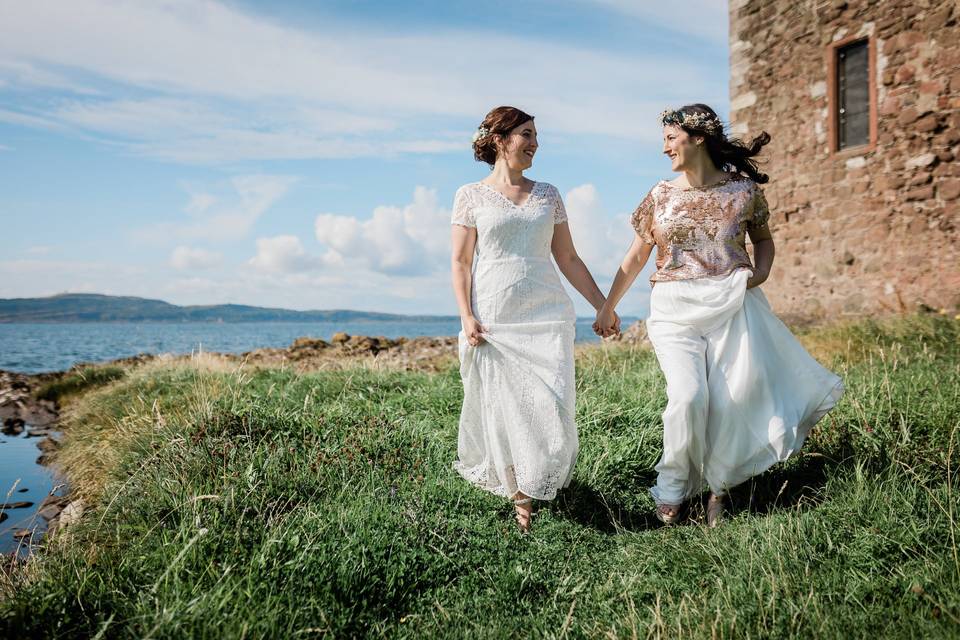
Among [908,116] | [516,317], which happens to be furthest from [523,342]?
[908,116]

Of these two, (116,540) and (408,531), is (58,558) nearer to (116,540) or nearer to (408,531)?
(116,540)

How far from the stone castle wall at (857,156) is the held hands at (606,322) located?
24.0ft

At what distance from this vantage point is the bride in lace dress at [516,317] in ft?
12.3

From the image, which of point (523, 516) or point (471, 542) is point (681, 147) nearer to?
point (523, 516)

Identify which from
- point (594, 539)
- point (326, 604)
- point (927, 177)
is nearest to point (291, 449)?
point (326, 604)

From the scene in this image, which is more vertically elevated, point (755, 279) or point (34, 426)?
point (755, 279)

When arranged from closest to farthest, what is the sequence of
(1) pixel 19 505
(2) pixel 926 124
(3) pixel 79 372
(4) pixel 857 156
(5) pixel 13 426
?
(1) pixel 19 505, (2) pixel 926 124, (5) pixel 13 426, (3) pixel 79 372, (4) pixel 857 156

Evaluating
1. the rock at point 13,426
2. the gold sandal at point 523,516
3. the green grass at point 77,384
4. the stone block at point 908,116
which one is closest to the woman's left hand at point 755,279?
the gold sandal at point 523,516

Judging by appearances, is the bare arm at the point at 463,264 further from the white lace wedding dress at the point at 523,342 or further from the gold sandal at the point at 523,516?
the gold sandal at the point at 523,516

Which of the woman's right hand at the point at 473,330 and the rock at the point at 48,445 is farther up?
the woman's right hand at the point at 473,330

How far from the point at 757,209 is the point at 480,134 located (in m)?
1.64

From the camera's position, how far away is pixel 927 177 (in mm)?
9281

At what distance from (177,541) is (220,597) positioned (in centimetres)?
57

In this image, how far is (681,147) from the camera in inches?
149
